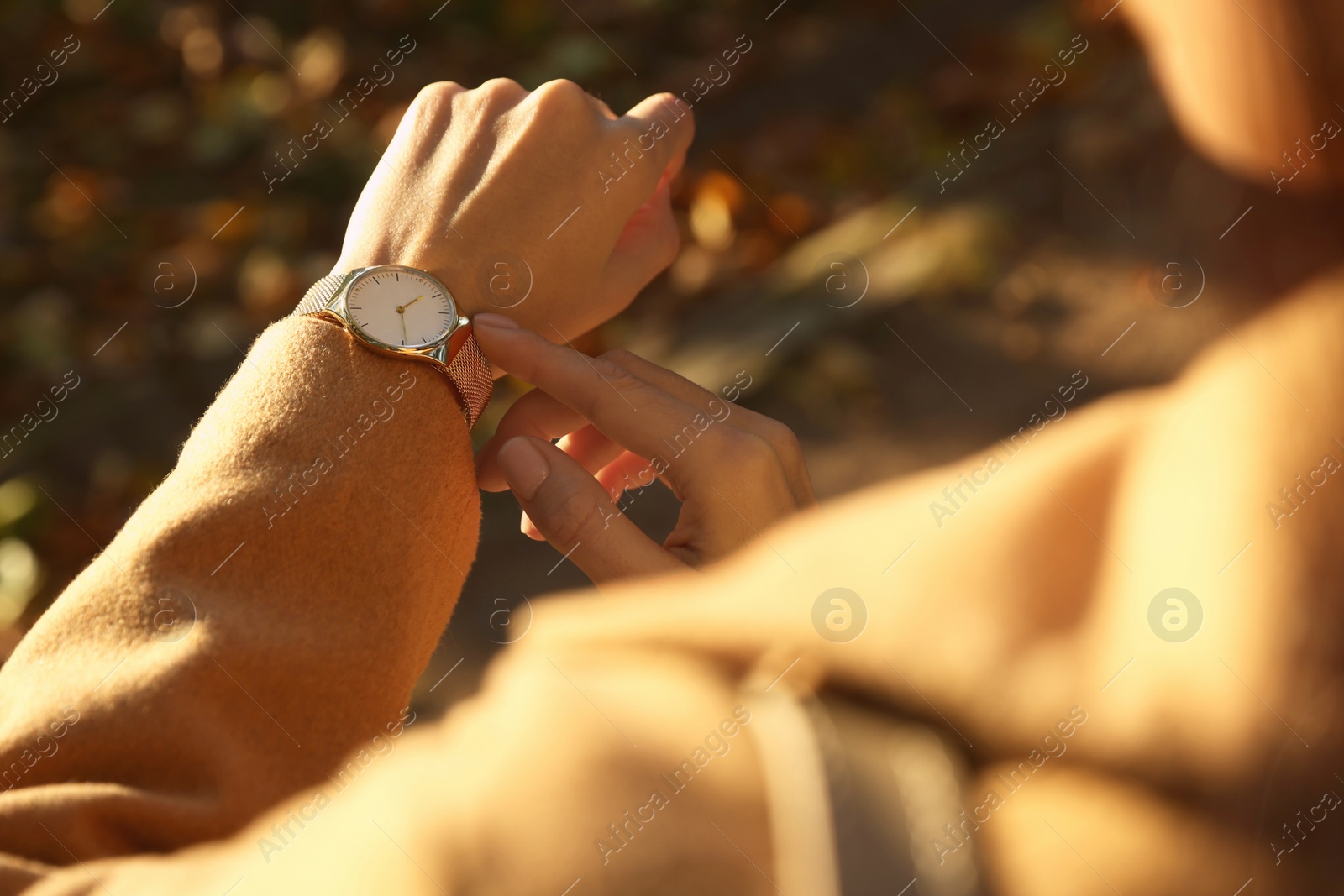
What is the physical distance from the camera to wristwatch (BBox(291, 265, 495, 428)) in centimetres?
86

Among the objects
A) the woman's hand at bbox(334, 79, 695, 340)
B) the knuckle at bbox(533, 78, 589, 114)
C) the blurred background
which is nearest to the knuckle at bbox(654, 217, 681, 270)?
the woman's hand at bbox(334, 79, 695, 340)

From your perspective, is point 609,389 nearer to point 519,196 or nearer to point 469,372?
point 469,372

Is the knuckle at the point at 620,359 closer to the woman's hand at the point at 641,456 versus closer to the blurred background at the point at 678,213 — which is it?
the woman's hand at the point at 641,456

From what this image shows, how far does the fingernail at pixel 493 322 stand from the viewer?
0.92 meters

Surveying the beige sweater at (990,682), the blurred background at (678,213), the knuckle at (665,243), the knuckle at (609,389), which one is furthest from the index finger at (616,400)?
the blurred background at (678,213)

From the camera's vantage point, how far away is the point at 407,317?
2.88 feet

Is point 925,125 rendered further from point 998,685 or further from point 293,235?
point 998,685

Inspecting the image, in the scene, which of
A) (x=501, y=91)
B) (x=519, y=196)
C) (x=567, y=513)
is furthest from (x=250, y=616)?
(x=501, y=91)

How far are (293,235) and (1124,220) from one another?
156cm

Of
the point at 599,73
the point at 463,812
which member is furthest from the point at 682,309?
the point at 463,812

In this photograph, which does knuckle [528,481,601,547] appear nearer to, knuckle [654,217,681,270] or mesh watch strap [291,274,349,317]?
mesh watch strap [291,274,349,317]

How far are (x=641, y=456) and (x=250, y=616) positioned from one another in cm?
33

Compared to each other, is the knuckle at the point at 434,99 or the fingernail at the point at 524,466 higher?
the knuckle at the point at 434,99

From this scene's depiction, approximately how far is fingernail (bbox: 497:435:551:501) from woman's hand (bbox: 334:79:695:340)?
0.16 metres
